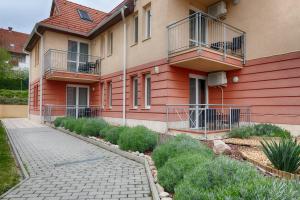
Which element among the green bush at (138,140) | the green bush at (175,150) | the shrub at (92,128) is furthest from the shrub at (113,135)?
the green bush at (175,150)

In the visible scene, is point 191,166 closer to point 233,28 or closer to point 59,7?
point 233,28

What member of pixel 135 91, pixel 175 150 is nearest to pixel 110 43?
pixel 135 91

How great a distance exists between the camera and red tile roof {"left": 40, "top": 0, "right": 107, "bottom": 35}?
15930 mm

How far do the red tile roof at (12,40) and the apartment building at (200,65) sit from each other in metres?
34.4

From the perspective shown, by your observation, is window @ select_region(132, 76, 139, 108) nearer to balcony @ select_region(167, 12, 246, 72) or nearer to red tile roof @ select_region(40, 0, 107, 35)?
balcony @ select_region(167, 12, 246, 72)

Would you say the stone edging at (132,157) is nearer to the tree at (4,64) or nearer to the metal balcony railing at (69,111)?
the metal balcony railing at (69,111)

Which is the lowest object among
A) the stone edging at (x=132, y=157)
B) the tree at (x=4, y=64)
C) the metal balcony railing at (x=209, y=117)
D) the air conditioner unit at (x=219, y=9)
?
the stone edging at (x=132, y=157)

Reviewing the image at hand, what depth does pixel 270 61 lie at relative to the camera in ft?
31.4

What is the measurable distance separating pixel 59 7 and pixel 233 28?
41.7ft

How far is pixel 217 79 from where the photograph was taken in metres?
11.0

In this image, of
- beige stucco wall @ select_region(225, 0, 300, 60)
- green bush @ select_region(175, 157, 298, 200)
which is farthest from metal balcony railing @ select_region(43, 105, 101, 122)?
green bush @ select_region(175, 157, 298, 200)

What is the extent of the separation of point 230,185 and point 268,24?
910 centimetres

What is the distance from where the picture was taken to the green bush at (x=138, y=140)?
6867mm

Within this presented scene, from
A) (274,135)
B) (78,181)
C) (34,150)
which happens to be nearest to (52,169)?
(78,181)
